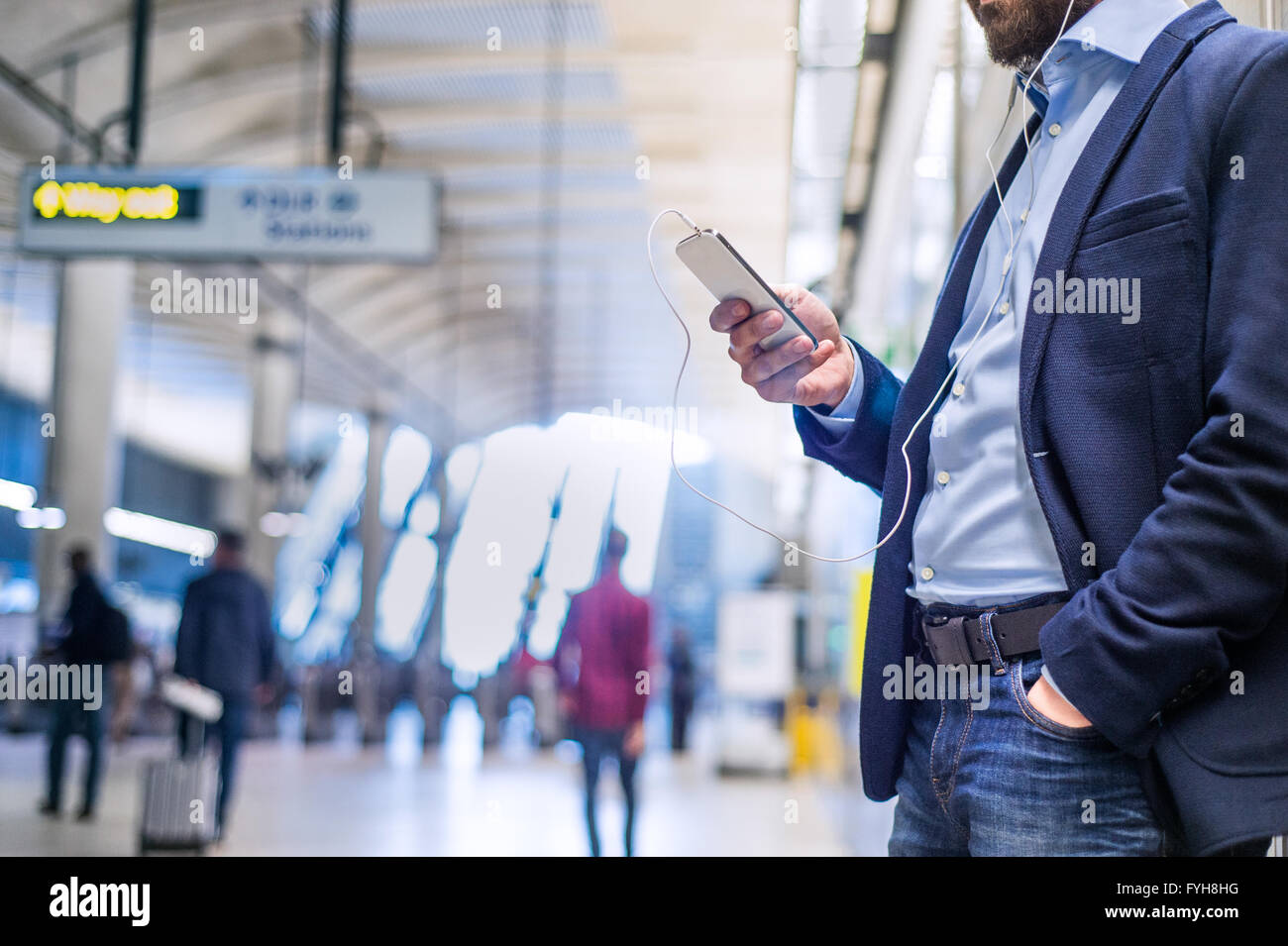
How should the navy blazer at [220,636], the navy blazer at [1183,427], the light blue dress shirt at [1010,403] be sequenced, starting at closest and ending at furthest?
the navy blazer at [1183,427] → the light blue dress shirt at [1010,403] → the navy blazer at [220,636]

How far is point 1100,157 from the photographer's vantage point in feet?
4.18

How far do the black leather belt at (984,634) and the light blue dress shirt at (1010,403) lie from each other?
3 centimetres

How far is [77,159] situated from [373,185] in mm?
6469

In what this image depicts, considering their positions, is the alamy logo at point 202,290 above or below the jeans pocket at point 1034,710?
above

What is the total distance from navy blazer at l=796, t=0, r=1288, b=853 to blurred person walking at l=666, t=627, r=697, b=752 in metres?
14.2

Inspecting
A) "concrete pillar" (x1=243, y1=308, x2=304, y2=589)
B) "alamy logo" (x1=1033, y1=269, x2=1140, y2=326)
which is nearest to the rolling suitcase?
"alamy logo" (x1=1033, y1=269, x2=1140, y2=326)

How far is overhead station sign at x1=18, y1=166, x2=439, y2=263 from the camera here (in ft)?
19.1

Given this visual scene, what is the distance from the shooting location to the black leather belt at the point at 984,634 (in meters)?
1.23

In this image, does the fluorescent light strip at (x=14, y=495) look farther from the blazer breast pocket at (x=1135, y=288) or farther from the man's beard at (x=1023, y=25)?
the blazer breast pocket at (x=1135, y=288)

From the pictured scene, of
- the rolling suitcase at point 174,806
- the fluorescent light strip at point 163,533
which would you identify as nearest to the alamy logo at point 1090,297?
the rolling suitcase at point 174,806

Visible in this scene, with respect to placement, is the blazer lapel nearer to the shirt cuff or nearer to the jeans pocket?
the jeans pocket

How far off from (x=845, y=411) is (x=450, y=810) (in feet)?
25.7
